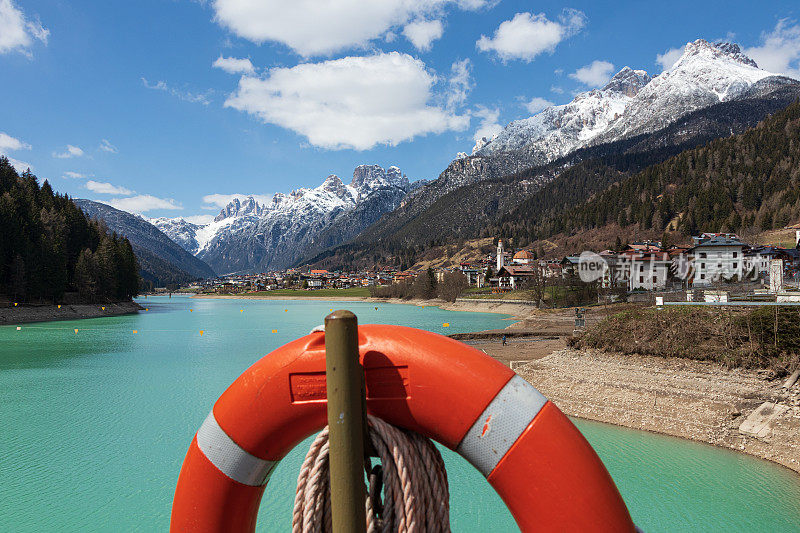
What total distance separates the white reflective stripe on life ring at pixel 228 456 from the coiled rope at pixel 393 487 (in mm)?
170

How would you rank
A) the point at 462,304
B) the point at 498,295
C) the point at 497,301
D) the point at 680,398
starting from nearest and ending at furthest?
the point at 680,398 → the point at 497,301 → the point at 498,295 → the point at 462,304

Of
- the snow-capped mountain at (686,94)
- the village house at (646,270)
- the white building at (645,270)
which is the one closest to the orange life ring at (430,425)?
the white building at (645,270)

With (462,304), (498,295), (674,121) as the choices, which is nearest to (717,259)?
(498,295)

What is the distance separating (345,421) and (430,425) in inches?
11.7

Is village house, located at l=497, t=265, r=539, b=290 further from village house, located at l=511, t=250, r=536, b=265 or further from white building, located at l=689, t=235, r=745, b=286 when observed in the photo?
white building, located at l=689, t=235, r=745, b=286

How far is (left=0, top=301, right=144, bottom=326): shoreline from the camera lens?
117 feet

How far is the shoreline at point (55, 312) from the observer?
35.7m

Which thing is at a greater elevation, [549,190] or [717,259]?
[549,190]

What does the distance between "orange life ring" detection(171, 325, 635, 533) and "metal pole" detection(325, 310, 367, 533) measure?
11 cm

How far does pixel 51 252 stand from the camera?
41500mm

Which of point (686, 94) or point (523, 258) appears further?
point (686, 94)

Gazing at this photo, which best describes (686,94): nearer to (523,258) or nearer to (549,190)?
(549,190)

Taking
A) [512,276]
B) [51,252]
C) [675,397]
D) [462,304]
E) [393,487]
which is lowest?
[462,304]

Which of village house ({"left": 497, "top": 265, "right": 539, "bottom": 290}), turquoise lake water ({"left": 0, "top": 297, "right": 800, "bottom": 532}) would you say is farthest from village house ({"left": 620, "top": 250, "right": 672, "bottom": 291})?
turquoise lake water ({"left": 0, "top": 297, "right": 800, "bottom": 532})
